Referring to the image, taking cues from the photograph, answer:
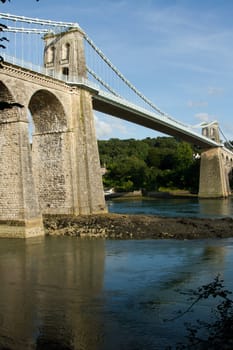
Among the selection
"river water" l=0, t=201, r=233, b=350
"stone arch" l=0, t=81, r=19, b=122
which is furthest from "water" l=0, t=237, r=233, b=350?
"stone arch" l=0, t=81, r=19, b=122

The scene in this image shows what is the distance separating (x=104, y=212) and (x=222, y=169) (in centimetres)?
2818

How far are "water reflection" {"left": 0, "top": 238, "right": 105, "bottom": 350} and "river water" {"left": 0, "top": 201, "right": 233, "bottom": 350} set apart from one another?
1cm

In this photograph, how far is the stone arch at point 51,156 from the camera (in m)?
18.9

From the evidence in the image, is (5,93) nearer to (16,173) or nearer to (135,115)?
(16,173)

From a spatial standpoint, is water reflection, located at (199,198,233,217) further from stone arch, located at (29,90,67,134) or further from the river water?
the river water

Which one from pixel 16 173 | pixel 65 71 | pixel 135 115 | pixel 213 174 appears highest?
pixel 65 71

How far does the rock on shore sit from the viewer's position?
15039mm

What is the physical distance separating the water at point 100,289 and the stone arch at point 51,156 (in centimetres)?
484

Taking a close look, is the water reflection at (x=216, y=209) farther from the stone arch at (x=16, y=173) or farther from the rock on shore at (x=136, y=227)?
the stone arch at (x=16, y=173)

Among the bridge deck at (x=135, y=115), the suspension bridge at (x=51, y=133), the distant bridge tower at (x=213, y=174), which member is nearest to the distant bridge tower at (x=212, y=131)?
the distant bridge tower at (x=213, y=174)

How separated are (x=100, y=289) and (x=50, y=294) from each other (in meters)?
0.92

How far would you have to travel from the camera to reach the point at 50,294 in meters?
7.98

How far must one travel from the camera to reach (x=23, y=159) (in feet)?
50.5

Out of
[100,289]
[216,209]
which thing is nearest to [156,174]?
[216,209]
